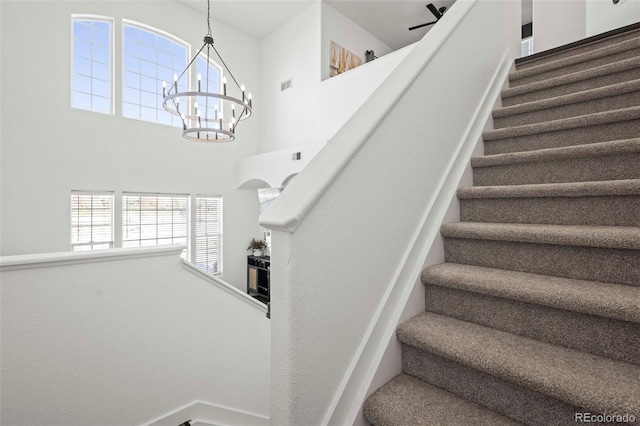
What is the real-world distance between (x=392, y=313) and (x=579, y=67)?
7.30 feet

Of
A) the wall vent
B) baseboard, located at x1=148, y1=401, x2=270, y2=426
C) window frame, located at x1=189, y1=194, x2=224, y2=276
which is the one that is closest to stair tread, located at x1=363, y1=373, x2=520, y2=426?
baseboard, located at x1=148, y1=401, x2=270, y2=426

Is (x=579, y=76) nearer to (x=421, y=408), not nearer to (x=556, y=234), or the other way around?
(x=556, y=234)

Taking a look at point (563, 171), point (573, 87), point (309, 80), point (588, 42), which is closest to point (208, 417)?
point (563, 171)

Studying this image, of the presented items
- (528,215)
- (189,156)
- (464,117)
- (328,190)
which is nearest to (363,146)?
(328,190)

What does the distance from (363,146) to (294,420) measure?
2.90 ft

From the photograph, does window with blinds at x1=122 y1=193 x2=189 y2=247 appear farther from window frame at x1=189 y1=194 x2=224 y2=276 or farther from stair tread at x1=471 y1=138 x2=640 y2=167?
stair tread at x1=471 y1=138 x2=640 y2=167

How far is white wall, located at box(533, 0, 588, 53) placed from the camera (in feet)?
12.3

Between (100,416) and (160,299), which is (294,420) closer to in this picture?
(160,299)

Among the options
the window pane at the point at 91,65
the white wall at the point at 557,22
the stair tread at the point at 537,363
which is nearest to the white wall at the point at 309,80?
the white wall at the point at 557,22

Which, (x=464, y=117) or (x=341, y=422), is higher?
(x=464, y=117)

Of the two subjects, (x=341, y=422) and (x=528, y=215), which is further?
(x=528, y=215)

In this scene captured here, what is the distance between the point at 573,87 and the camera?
6.05 feet

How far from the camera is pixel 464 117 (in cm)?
175

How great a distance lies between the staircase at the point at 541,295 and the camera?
82cm
